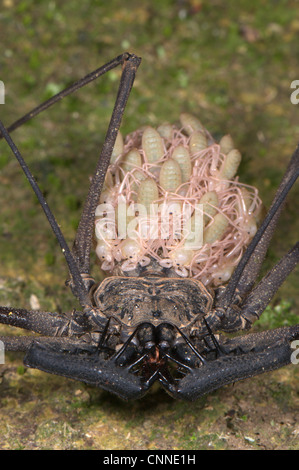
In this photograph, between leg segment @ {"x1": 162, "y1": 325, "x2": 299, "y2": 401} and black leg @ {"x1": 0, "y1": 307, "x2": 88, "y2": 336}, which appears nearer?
leg segment @ {"x1": 162, "y1": 325, "x2": 299, "y2": 401}

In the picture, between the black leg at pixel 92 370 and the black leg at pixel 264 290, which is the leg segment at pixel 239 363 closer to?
the black leg at pixel 92 370

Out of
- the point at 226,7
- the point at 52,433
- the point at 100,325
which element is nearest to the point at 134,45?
the point at 226,7

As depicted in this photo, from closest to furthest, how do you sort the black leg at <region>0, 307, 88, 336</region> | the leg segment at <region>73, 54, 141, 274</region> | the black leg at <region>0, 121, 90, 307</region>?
the black leg at <region>0, 121, 90, 307</region>, the black leg at <region>0, 307, 88, 336</region>, the leg segment at <region>73, 54, 141, 274</region>

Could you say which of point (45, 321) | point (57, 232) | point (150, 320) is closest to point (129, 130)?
point (57, 232)

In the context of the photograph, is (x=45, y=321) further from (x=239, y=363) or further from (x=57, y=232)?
(x=239, y=363)

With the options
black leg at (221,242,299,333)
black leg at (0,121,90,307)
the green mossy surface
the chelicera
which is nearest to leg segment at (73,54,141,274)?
the chelicera

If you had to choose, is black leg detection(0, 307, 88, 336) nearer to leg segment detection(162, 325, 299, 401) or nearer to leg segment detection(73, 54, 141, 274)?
leg segment detection(73, 54, 141, 274)

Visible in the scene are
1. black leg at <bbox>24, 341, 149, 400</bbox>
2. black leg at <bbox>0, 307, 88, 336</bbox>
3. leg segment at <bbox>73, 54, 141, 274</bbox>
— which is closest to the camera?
black leg at <bbox>24, 341, 149, 400</bbox>

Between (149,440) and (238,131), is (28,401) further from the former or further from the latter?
(238,131)

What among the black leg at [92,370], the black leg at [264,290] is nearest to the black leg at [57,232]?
the black leg at [92,370]
